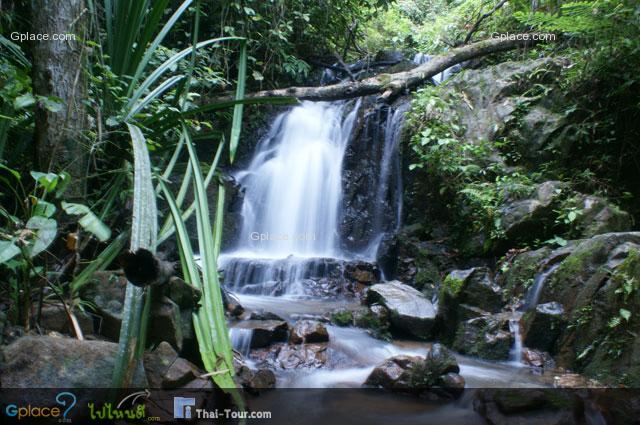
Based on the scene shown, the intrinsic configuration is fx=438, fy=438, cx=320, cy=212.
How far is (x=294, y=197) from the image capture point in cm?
738

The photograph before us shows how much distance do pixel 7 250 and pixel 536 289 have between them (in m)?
4.03

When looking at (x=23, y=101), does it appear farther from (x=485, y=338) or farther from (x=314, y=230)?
(x=314, y=230)

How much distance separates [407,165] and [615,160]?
8.87 feet

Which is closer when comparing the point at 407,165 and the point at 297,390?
Answer: the point at 297,390

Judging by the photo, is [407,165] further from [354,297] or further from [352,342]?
[352,342]

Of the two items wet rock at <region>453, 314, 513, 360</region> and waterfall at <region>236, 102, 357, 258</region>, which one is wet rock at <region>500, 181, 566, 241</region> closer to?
wet rock at <region>453, 314, 513, 360</region>

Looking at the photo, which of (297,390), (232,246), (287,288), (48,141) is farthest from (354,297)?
(48,141)

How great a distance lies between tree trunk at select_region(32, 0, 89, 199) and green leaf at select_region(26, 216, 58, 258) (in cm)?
64

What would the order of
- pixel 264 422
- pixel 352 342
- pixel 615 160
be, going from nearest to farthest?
pixel 264 422 → pixel 352 342 → pixel 615 160

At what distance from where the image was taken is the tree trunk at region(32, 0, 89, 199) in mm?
2135

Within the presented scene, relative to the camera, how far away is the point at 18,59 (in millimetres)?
2432

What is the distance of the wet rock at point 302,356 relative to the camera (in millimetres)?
3414

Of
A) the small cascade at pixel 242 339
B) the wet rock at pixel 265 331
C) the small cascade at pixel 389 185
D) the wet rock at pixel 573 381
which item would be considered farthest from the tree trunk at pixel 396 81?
the wet rock at pixel 573 381

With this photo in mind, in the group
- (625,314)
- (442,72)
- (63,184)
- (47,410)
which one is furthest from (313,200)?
(47,410)
